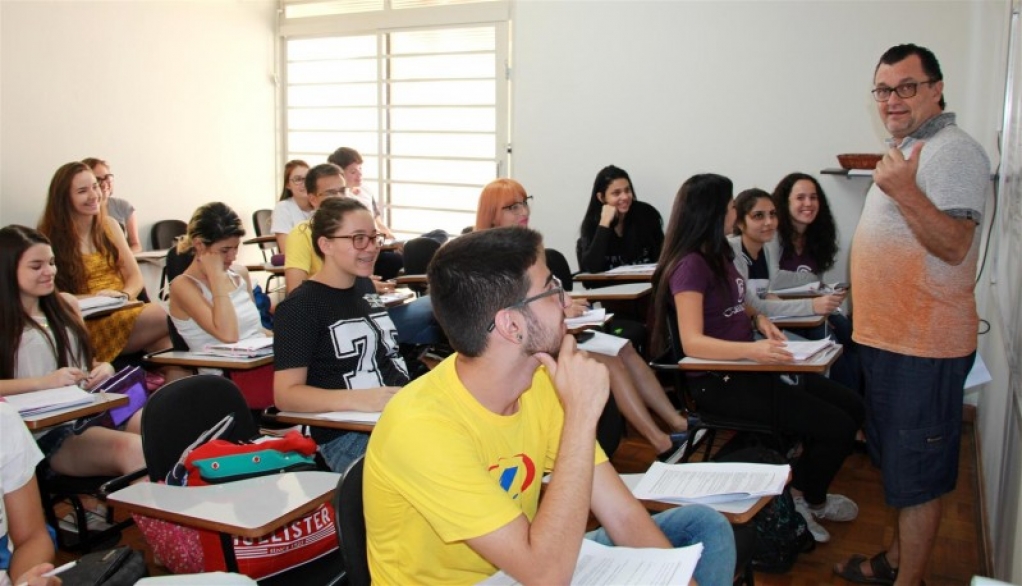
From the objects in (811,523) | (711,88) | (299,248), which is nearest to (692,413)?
(811,523)

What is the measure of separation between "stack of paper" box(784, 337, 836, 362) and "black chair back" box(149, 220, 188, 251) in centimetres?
508

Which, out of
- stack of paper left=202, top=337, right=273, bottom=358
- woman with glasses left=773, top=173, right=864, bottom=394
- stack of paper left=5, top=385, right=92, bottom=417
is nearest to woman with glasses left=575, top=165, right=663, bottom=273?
woman with glasses left=773, top=173, right=864, bottom=394

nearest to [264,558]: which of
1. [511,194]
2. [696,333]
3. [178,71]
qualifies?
[696,333]

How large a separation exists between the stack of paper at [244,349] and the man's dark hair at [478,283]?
189 cm

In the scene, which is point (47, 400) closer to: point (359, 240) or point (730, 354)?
point (359, 240)

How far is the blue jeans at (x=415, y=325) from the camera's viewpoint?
418 centimetres

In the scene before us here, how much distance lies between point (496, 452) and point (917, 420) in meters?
1.43

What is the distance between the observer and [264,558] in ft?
6.60

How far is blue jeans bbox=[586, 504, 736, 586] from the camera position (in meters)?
1.65

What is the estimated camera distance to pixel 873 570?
2.73 meters

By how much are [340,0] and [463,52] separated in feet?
4.56

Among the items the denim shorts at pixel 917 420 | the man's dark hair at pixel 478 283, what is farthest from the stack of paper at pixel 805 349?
the man's dark hair at pixel 478 283

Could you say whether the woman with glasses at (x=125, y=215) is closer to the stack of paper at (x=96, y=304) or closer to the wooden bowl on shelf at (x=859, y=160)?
the stack of paper at (x=96, y=304)

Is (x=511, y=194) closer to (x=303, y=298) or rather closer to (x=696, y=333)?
(x=696, y=333)
